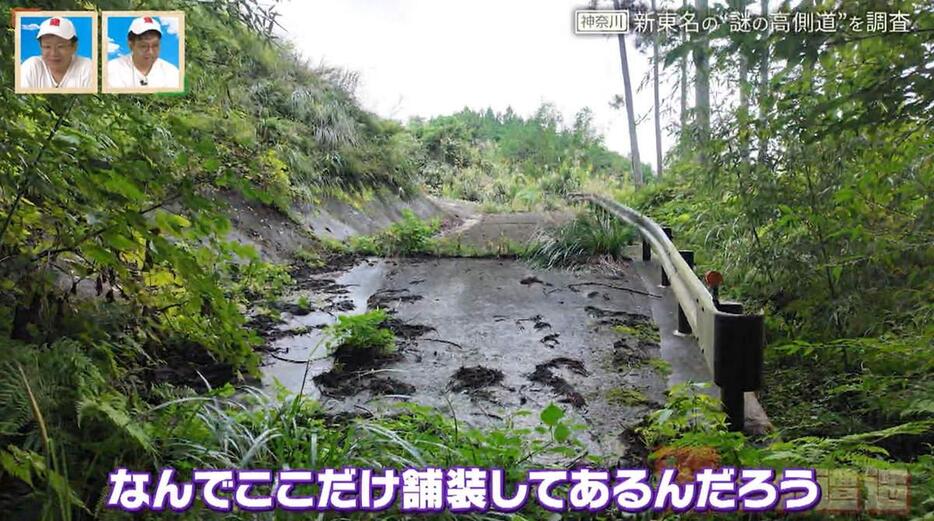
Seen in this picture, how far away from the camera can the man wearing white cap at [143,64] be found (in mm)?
2225

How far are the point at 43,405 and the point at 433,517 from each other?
122cm

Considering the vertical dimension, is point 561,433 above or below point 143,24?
below

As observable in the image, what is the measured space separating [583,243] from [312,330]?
134 inches

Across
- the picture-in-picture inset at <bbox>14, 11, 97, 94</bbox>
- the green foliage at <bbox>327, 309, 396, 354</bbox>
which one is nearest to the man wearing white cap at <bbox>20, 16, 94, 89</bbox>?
the picture-in-picture inset at <bbox>14, 11, 97, 94</bbox>

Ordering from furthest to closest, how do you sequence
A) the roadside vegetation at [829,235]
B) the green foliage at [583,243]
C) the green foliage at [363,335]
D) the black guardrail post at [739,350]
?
the green foliage at [583,243]
the green foliage at [363,335]
the black guardrail post at [739,350]
the roadside vegetation at [829,235]

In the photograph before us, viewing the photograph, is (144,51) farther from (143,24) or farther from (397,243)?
(397,243)

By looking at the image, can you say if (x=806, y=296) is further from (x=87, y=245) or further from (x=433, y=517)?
(x=87, y=245)

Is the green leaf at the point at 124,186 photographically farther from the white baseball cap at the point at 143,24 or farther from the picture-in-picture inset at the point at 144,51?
the white baseball cap at the point at 143,24

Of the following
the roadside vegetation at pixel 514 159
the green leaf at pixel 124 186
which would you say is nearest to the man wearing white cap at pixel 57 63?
the green leaf at pixel 124 186

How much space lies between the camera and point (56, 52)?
204 centimetres

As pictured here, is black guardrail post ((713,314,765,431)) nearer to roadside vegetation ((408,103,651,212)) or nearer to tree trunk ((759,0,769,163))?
tree trunk ((759,0,769,163))

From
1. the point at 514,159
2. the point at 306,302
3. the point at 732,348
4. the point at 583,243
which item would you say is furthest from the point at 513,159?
the point at 732,348

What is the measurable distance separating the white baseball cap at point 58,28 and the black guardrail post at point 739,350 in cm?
260

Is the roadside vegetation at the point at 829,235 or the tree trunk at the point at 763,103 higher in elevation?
the tree trunk at the point at 763,103
